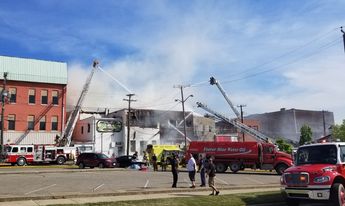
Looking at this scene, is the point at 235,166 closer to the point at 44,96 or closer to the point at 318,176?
the point at 318,176

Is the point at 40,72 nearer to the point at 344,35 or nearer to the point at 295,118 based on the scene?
the point at 344,35

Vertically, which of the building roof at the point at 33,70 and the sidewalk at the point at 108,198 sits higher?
the building roof at the point at 33,70

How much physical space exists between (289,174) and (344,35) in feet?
38.5

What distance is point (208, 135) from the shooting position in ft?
273

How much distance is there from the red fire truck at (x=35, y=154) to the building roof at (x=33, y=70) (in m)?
14.7

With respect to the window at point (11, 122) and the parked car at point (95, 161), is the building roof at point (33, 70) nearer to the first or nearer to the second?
the window at point (11, 122)

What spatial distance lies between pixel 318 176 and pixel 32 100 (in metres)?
55.0

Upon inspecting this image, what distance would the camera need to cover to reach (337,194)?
13484mm

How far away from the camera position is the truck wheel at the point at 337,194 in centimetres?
1348

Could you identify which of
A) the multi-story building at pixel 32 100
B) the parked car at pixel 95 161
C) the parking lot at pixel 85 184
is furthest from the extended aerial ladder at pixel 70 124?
the parking lot at pixel 85 184

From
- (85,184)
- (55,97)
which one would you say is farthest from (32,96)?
(85,184)

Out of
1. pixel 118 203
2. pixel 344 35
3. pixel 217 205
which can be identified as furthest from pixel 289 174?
pixel 344 35

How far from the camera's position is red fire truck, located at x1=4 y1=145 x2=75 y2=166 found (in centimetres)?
4900

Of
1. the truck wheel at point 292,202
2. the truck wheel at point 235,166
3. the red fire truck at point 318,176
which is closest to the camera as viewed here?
the red fire truck at point 318,176
